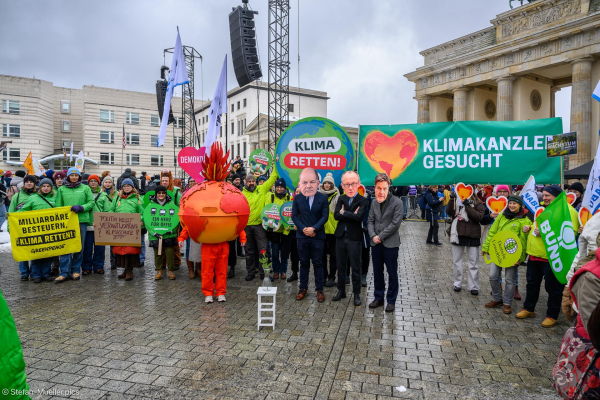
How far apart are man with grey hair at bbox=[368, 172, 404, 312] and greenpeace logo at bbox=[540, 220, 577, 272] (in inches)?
75.3

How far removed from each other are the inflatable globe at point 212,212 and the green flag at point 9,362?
12.4 ft

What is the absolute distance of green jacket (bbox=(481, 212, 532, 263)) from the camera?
19.0 ft

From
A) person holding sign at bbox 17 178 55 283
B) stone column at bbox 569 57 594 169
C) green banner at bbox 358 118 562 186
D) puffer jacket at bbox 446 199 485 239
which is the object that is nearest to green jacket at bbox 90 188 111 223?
person holding sign at bbox 17 178 55 283

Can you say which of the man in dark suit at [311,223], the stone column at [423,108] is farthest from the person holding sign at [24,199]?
the stone column at [423,108]

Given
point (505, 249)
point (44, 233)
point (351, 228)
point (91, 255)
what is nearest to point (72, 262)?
point (91, 255)

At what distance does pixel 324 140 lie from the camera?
6336 millimetres

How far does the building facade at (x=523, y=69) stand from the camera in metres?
27.3

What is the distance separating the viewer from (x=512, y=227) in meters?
5.94

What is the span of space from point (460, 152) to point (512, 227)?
140cm

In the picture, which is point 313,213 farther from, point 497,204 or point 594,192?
point 594,192

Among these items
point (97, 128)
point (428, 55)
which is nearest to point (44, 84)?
point (97, 128)

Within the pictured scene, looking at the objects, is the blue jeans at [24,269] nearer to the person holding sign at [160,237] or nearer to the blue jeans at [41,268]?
the blue jeans at [41,268]

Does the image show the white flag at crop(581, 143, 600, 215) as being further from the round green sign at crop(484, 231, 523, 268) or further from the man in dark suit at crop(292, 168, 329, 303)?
the man in dark suit at crop(292, 168, 329, 303)

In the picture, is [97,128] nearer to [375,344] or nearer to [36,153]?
[36,153]
